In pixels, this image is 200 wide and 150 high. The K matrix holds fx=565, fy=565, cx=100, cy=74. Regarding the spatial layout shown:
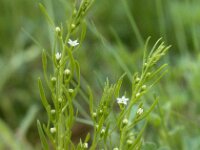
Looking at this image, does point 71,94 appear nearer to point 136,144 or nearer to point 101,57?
point 136,144

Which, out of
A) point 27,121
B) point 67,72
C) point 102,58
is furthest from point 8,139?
point 67,72

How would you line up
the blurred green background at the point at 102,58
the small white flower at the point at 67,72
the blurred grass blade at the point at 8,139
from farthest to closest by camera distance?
the blurred grass blade at the point at 8,139 < the blurred green background at the point at 102,58 < the small white flower at the point at 67,72

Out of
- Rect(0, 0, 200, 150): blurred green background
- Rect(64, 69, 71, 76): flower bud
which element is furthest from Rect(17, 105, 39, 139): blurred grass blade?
Rect(64, 69, 71, 76): flower bud

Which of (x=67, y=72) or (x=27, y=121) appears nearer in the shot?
(x=67, y=72)

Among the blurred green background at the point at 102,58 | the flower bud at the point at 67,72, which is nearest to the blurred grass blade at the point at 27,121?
the blurred green background at the point at 102,58

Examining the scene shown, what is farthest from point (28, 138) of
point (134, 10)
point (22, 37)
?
point (134, 10)

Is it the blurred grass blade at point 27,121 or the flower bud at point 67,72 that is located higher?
the flower bud at point 67,72

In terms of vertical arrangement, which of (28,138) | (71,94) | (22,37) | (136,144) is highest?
(71,94)

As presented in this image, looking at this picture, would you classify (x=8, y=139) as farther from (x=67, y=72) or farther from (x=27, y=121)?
(x=67, y=72)

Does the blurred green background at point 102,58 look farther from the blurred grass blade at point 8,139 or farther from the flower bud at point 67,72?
the flower bud at point 67,72
